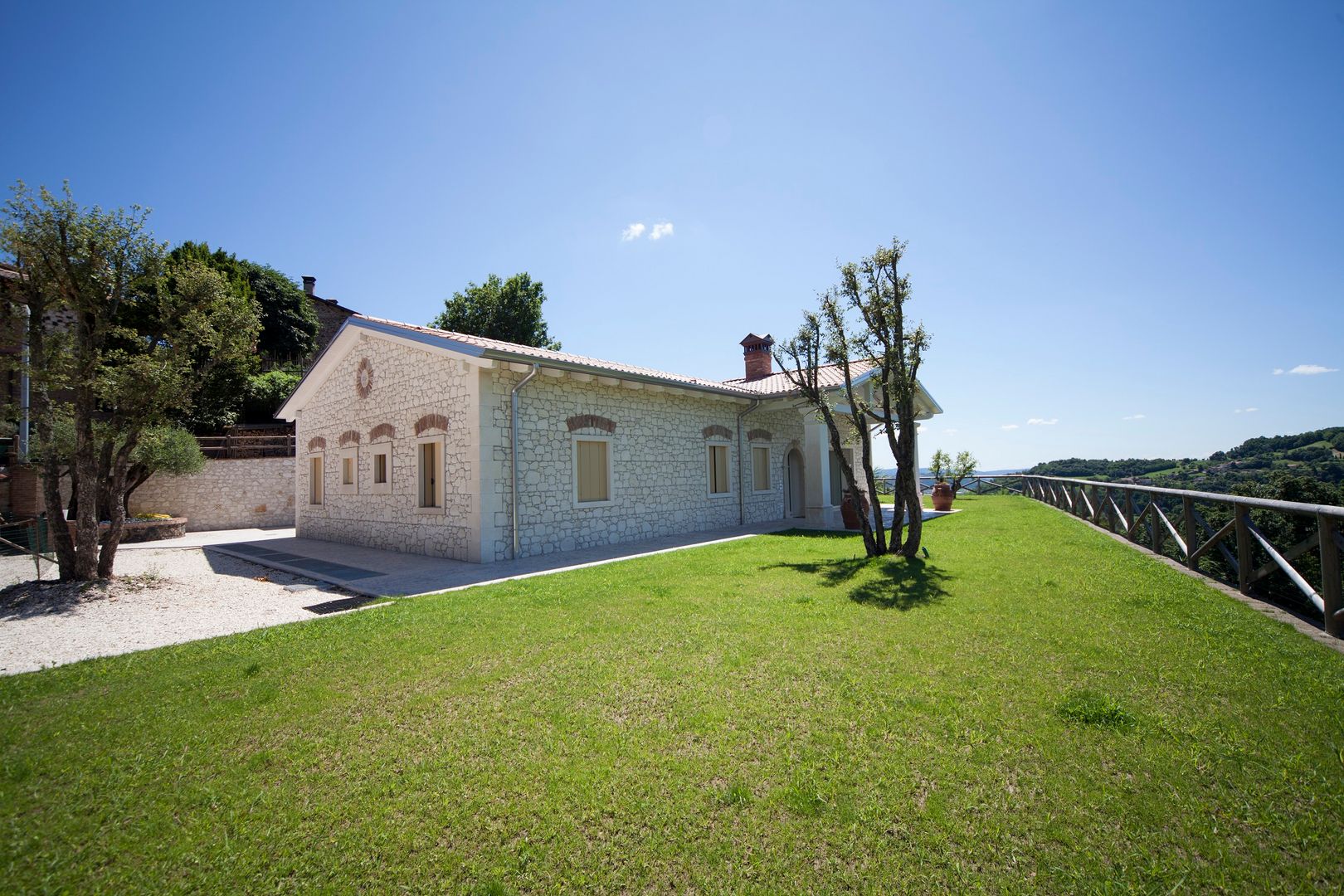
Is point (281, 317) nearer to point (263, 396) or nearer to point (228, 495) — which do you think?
point (263, 396)

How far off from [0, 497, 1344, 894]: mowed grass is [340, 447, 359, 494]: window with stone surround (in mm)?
8124

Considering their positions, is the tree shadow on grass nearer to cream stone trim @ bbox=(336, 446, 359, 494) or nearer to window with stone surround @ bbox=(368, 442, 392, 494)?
window with stone surround @ bbox=(368, 442, 392, 494)

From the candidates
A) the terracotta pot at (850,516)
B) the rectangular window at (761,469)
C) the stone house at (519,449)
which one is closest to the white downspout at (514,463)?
the stone house at (519,449)

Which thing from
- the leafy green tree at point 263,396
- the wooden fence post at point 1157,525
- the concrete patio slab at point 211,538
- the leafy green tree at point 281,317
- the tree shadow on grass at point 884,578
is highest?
the leafy green tree at point 281,317

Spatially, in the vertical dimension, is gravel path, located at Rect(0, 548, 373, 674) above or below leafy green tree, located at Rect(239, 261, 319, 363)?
below

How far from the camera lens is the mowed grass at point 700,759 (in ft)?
6.75

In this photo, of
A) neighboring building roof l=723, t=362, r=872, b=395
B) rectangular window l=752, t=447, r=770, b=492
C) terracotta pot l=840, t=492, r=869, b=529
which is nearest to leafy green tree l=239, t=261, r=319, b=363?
neighboring building roof l=723, t=362, r=872, b=395

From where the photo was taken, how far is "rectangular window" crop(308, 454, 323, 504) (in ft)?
46.4

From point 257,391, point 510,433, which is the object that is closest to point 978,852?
point 510,433

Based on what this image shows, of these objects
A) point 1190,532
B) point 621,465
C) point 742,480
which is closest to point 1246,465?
point 1190,532

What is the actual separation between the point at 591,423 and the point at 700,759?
334 inches

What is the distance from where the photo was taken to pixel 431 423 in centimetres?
1024

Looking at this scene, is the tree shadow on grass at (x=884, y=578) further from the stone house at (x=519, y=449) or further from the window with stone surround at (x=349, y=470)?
the window with stone surround at (x=349, y=470)

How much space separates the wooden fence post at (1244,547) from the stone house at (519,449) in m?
8.04
